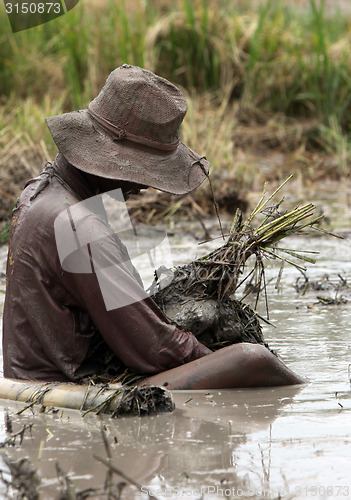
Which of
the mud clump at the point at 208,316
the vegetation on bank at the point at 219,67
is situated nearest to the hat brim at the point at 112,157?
the mud clump at the point at 208,316

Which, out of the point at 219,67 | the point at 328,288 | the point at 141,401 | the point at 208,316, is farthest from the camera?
the point at 219,67

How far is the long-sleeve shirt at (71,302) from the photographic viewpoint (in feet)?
10.1

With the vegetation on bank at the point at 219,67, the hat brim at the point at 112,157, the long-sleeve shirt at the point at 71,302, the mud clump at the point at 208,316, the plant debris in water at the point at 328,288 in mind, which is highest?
the hat brim at the point at 112,157

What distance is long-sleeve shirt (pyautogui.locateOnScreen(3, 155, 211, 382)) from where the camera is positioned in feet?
10.1

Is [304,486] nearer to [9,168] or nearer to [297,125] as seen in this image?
[9,168]

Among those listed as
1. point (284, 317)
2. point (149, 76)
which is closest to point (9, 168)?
point (284, 317)

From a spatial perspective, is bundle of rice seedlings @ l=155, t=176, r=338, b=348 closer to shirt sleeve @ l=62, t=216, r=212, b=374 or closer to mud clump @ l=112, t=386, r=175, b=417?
shirt sleeve @ l=62, t=216, r=212, b=374

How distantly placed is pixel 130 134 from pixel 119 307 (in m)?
0.67

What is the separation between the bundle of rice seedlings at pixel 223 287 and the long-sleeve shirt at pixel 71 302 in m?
0.15

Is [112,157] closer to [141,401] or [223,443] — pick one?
[141,401]

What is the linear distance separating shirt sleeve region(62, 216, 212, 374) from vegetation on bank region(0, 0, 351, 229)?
519 cm

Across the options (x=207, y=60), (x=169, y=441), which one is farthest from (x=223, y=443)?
(x=207, y=60)

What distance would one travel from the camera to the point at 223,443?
273 cm

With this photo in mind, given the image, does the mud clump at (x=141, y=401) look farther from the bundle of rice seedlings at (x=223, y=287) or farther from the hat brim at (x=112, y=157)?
the hat brim at (x=112, y=157)
